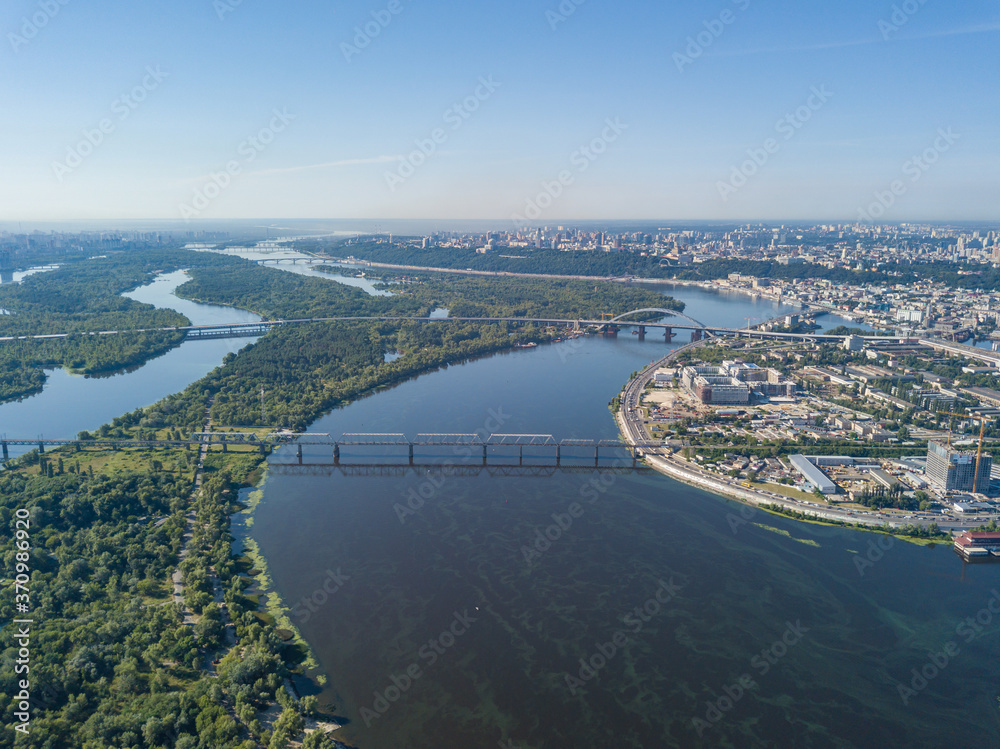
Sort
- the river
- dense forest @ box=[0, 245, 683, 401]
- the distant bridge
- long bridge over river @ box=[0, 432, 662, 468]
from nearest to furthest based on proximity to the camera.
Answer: long bridge over river @ box=[0, 432, 662, 468]
the river
dense forest @ box=[0, 245, 683, 401]
the distant bridge

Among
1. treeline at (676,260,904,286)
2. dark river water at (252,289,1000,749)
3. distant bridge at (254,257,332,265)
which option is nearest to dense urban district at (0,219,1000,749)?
treeline at (676,260,904,286)

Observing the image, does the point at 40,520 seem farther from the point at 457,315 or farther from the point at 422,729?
the point at 457,315

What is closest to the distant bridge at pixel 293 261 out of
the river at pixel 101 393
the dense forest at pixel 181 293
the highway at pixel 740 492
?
the dense forest at pixel 181 293

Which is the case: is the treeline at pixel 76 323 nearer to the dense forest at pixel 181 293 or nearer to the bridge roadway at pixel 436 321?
the dense forest at pixel 181 293

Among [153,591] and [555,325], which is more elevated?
[555,325]

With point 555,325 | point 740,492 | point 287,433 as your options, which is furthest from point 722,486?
point 555,325

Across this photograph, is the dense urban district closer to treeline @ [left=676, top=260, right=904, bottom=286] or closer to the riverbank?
the riverbank

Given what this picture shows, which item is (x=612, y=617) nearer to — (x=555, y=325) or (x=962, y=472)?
(x=962, y=472)
